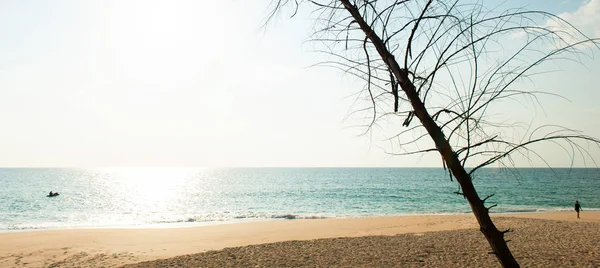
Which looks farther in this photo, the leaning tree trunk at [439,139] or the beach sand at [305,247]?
the beach sand at [305,247]

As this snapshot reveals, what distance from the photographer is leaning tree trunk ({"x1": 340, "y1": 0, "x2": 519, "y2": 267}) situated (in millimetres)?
1916

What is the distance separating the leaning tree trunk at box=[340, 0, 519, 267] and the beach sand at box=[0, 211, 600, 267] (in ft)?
25.1

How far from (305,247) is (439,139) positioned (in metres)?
10.3

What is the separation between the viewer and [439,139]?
192 cm

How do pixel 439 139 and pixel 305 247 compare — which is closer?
pixel 439 139

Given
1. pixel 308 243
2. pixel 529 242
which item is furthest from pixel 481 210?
pixel 529 242

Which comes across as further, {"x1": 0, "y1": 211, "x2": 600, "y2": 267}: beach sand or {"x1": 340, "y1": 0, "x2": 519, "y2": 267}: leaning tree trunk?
{"x1": 0, "y1": 211, "x2": 600, "y2": 267}: beach sand

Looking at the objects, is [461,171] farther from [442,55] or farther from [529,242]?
[529,242]

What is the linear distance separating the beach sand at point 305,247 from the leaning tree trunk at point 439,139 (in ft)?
25.1

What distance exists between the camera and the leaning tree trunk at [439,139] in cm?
192

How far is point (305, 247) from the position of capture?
38.0 ft

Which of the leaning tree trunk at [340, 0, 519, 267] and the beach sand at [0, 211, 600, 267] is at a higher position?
the leaning tree trunk at [340, 0, 519, 267]

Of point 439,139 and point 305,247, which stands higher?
point 439,139

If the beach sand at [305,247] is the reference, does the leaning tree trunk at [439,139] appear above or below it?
above
